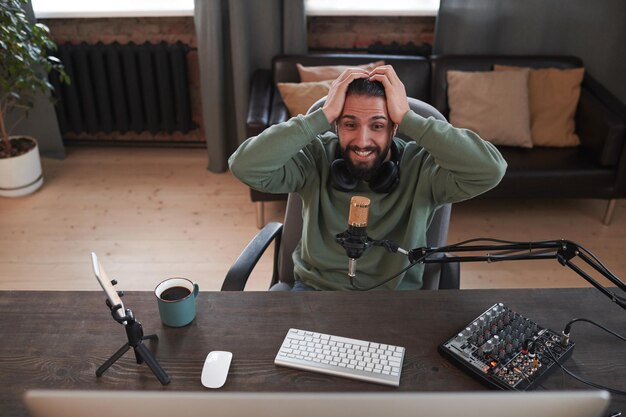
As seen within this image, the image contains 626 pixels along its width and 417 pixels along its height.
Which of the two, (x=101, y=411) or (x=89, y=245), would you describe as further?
(x=89, y=245)

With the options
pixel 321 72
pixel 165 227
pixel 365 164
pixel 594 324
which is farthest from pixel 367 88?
pixel 165 227

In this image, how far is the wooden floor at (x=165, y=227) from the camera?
2680 millimetres

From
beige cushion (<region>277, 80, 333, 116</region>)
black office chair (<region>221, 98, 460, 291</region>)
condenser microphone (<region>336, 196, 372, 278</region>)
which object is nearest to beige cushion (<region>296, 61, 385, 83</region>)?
beige cushion (<region>277, 80, 333, 116</region>)

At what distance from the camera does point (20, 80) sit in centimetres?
293

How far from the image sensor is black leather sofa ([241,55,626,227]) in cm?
284

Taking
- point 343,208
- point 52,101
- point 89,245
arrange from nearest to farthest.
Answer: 1. point 343,208
2. point 89,245
3. point 52,101

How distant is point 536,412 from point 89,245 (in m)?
2.62

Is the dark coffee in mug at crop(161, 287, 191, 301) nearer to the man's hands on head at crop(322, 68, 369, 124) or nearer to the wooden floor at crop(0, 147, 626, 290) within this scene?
the man's hands on head at crop(322, 68, 369, 124)

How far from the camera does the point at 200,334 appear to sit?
4.17 ft

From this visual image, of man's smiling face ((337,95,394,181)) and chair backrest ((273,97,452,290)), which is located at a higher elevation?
man's smiling face ((337,95,394,181))

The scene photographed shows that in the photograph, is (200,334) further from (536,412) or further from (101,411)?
(536,412)

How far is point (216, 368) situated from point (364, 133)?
28.3 inches

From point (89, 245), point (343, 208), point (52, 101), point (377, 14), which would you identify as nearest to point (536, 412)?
point (343, 208)

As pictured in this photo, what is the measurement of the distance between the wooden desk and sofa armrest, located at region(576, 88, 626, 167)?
1.69 meters
